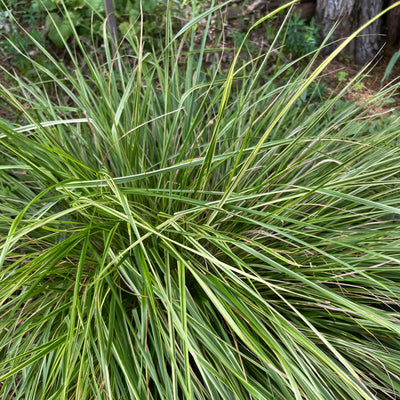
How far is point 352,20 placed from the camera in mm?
2963

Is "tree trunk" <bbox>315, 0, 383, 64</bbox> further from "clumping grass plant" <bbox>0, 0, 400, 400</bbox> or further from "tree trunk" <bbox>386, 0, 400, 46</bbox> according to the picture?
"clumping grass plant" <bbox>0, 0, 400, 400</bbox>

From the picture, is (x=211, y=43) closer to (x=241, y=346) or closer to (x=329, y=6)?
(x=329, y=6)

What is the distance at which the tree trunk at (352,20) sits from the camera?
9.48 feet

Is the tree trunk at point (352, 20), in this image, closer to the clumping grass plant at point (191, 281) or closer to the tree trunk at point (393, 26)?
the tree trunk at point (393, 26)

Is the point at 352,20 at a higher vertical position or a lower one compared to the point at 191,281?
higher

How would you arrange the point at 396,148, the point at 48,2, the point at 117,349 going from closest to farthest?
the point at 117,349 < the point at 396,148 < the point at 48,2

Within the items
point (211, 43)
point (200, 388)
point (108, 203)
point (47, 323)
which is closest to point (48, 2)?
point (211, 43)

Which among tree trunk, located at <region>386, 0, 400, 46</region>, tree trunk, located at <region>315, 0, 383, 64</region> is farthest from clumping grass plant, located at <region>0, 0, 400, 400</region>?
tree trunk, located at <region>386, 0, 400, 46</region>

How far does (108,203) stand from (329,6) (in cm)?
237

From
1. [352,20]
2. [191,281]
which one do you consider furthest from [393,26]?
[191,281]

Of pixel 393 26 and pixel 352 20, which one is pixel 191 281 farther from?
pixel 393 26

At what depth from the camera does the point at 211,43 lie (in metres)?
3.09

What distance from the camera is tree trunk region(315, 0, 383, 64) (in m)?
A: 2.89

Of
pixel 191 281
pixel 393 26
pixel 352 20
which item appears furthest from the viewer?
pixel 393 26
